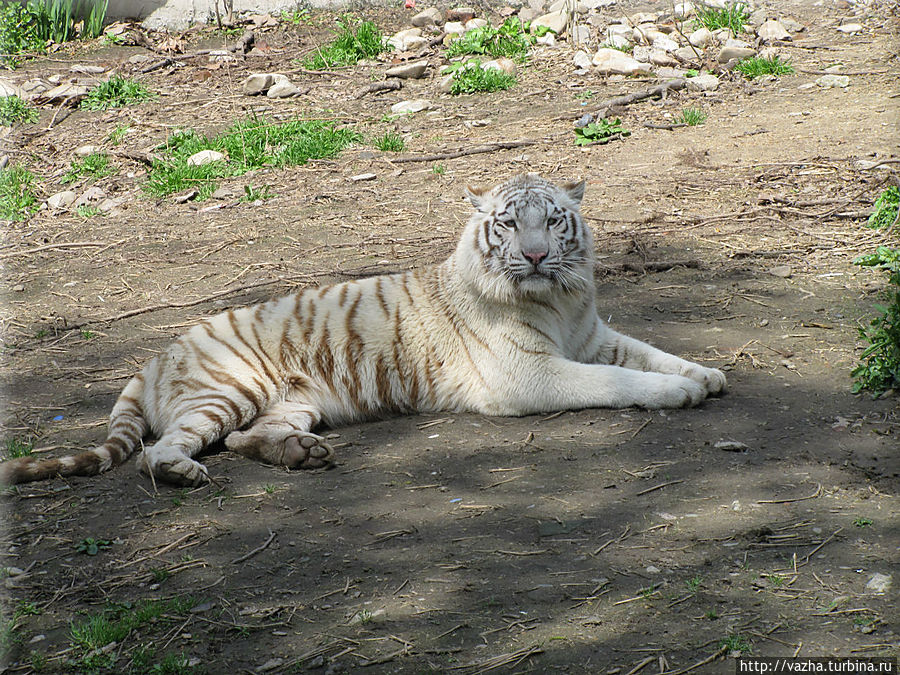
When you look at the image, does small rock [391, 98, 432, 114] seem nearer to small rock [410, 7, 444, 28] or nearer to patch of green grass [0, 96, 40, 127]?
small rock [410, 7, 444, 28]

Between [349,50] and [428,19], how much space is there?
3.59ft

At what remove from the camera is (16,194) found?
26.2 feet

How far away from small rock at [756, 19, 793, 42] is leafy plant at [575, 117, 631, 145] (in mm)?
2627

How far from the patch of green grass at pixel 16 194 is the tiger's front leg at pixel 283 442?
16.1 feet

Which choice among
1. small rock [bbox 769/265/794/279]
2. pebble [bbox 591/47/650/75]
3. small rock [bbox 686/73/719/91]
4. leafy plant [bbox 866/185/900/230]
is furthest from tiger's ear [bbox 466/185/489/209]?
pebble [bbox 591/47/650/75]

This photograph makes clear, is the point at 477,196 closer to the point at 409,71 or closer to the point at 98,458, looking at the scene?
the point at 98,458

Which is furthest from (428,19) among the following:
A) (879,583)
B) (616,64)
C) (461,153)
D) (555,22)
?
(879,583)

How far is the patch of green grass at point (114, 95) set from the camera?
9797mm

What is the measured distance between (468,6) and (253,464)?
8.55m

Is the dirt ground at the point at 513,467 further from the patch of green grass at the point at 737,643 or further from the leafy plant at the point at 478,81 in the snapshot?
the leafy plant at the point at 478,81

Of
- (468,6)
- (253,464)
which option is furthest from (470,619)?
(468,6)

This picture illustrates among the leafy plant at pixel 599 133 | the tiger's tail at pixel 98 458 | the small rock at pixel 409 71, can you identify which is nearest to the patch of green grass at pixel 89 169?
the small rock at pixel 409 71

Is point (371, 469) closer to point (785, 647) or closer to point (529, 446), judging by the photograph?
point (529, 446)

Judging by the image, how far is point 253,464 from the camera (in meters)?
3.91
